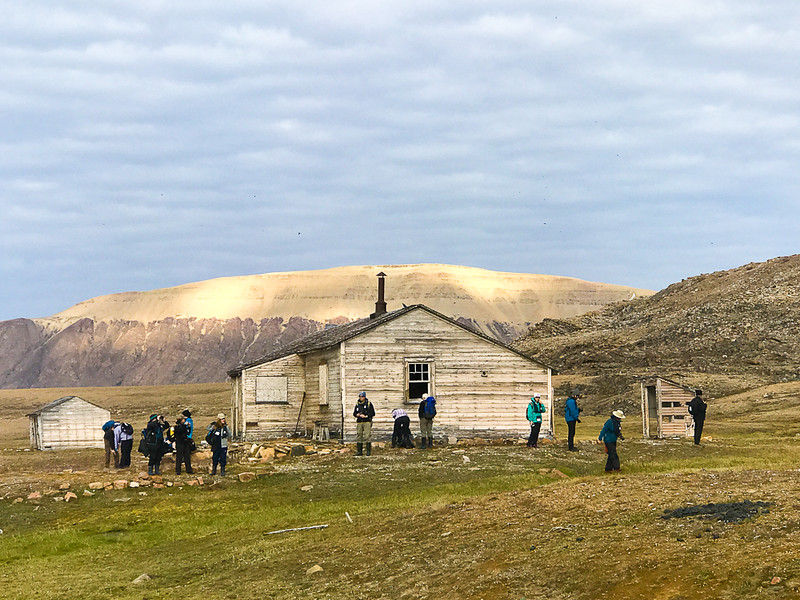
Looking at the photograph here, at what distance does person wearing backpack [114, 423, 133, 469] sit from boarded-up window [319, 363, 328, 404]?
766cm

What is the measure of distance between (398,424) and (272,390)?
24.6ft

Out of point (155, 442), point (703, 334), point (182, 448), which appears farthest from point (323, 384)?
point (703, 334)

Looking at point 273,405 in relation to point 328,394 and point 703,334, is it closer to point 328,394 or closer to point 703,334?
point 328,394

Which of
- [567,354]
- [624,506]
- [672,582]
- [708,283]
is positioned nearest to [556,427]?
[567,354]

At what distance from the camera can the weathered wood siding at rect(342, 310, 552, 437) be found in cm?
3253

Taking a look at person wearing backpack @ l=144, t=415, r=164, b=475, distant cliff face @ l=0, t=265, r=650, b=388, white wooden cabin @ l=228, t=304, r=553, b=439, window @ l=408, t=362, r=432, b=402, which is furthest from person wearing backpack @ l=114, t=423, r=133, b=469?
distant cliff face @ l=0, t=265, r=650, b=388

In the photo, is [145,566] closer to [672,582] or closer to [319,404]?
A: [672,582]

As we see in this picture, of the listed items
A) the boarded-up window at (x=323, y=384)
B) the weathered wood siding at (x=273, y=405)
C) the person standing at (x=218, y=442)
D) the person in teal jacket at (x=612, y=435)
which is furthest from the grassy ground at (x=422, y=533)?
the weathered wood siding at (x=273, y=405)

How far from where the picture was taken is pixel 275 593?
13.7 metres

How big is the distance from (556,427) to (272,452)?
20.2 meters

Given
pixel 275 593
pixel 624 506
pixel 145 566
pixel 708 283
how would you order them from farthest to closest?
pixel 708 283, pixel 145 566, pixel 624 506, pixel 275 593

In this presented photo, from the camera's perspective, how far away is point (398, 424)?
3028 centimetres

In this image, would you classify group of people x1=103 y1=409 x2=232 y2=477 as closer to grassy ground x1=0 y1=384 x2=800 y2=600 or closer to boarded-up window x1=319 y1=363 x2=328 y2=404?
grassy ground x1=0 y1=384 x2=800 y2=600

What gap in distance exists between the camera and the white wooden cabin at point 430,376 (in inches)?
1280
